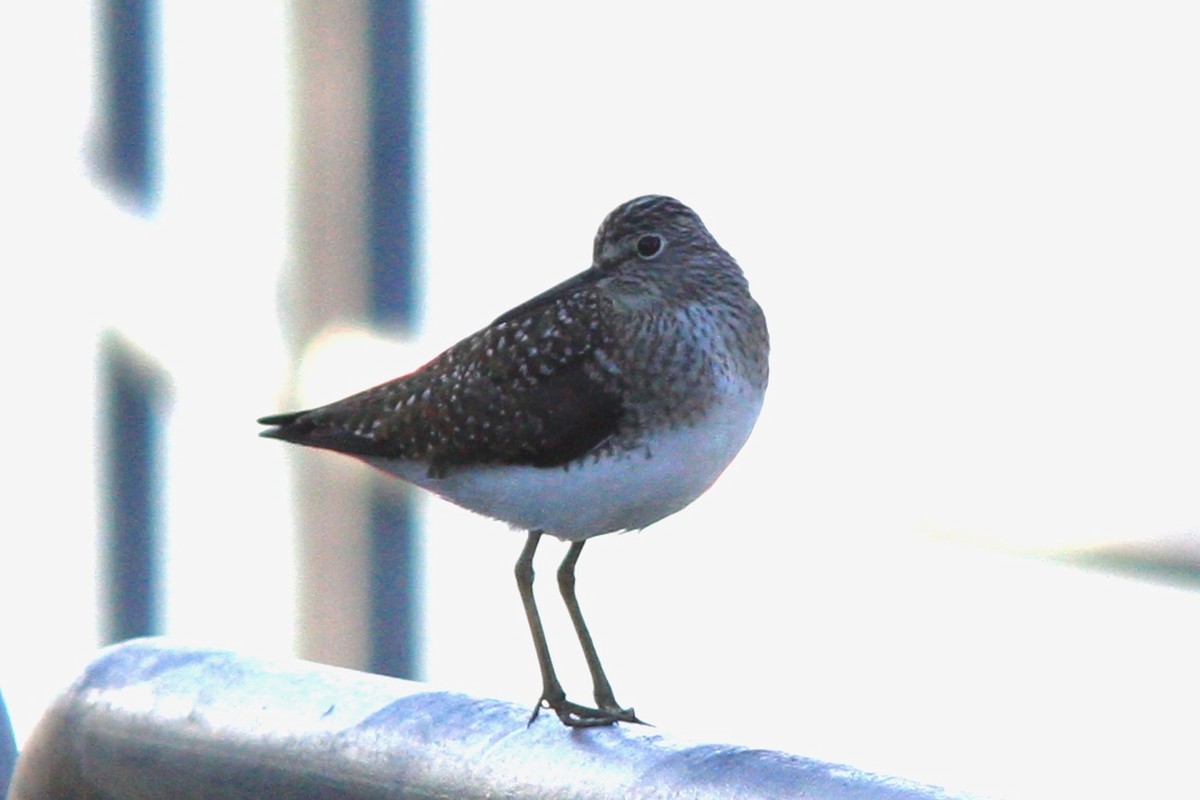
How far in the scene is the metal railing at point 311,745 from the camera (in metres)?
1.93

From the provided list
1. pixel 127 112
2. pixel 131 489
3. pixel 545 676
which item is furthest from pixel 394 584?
pixel 545 676

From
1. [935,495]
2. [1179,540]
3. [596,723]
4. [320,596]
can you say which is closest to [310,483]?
[320,596]

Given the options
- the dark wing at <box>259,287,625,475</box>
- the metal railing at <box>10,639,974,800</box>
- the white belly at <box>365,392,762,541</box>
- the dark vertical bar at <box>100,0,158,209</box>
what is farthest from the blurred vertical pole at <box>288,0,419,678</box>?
the metal railing at <box>10,639,974,800</box>

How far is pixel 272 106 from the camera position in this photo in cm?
637

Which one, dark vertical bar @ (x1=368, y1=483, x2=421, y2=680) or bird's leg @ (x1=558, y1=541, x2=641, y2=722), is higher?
bird's leg @ (x1=558, y1=541, x2=641, y2=722)

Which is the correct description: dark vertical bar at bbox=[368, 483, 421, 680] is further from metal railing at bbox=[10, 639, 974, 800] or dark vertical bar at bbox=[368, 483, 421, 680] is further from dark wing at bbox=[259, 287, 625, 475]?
metal railing at bbox=[10, 639, 974, 800]

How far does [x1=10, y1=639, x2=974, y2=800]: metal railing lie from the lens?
6.33 ft

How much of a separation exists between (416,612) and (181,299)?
114 cm

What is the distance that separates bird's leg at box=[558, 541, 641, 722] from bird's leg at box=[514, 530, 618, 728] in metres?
0.05

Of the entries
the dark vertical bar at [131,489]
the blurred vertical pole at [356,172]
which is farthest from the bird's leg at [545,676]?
the dark vertical bar at [131,489]

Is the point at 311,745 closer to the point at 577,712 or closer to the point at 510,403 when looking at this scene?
the point at 577,712

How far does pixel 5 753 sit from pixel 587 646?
691 millimetres

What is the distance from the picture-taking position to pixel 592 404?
2.53m

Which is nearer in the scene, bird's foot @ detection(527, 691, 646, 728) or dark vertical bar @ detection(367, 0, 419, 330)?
bird's foot @ detection(527, 691, 646, 728)
